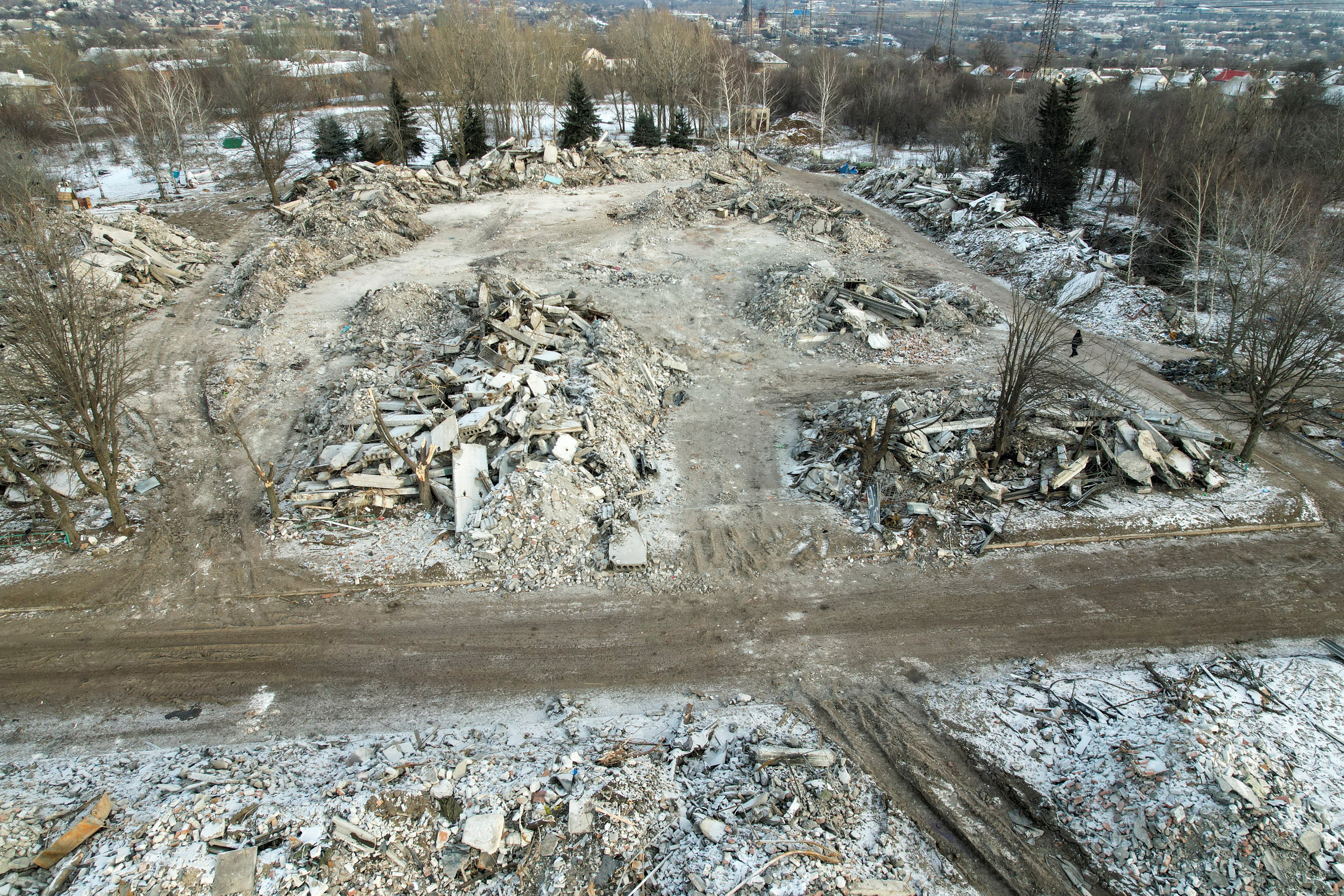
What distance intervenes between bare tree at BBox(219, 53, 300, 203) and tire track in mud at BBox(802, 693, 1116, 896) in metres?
34.0

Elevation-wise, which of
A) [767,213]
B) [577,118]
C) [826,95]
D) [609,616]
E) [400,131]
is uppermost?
[826,95]

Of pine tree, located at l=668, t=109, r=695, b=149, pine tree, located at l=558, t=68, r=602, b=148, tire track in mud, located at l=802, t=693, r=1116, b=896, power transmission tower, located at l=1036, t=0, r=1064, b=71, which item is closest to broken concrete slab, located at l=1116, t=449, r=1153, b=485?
tire track in mud, located at l=802, t=693, r=1116, b=896

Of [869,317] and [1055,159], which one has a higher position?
[1055,159]

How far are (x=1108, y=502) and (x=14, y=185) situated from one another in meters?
30.6

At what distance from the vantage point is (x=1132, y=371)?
57.1ft

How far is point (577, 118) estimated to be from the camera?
131ft

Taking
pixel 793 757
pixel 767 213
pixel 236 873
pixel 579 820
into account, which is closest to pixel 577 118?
pixel 767 213

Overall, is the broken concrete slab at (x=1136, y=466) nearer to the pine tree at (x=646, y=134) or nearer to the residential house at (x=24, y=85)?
the pine tree at (x=646, y=134)

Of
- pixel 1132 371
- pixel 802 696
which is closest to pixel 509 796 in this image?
pixel 802 696

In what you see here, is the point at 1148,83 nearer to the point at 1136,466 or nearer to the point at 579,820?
the point at 1136,466

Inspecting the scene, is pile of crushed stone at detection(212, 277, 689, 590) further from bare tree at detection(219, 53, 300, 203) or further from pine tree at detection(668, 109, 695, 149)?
pine tree at detection(668, 109, 695, 149)

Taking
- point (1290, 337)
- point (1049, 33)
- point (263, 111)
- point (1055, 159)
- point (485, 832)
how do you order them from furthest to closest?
point (1049, 33)
point (263, 111)
point (1055, 159)
point (1290, 337)
point (485, 832)

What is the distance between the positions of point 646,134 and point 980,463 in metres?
37.0

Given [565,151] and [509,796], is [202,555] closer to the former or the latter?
[509,796]
